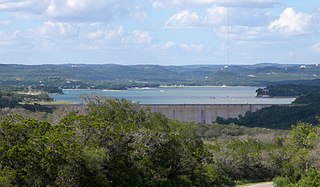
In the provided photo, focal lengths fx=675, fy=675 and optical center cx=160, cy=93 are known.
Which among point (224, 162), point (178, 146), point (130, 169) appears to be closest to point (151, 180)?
point (130, 169)

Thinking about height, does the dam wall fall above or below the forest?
below

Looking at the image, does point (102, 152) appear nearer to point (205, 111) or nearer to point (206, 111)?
point (205, 111)

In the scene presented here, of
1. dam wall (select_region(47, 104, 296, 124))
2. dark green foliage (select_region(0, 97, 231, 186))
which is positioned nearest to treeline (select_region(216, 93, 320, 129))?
dam wall (select_region(47, 104, 296, 124))

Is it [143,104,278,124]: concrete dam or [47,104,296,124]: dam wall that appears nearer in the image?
[143,104,278,124]: concrete dam

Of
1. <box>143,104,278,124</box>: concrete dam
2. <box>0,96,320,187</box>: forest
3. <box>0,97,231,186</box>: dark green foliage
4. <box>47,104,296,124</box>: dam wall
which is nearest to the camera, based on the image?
<box>0,97,231,186</box>: dark green foliage

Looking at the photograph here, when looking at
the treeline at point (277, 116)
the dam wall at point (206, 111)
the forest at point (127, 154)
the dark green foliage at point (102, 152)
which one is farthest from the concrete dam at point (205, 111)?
the dark green foliage at point (102, 152)

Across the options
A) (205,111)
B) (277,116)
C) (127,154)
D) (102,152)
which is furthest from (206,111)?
(102,152)

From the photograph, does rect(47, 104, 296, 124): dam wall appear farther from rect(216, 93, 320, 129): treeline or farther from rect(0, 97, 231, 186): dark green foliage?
rect(0, 97, 231, 186): dark green foliage

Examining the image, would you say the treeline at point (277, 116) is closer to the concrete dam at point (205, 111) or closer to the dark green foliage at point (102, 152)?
the concrete dam at point (205, 111)
